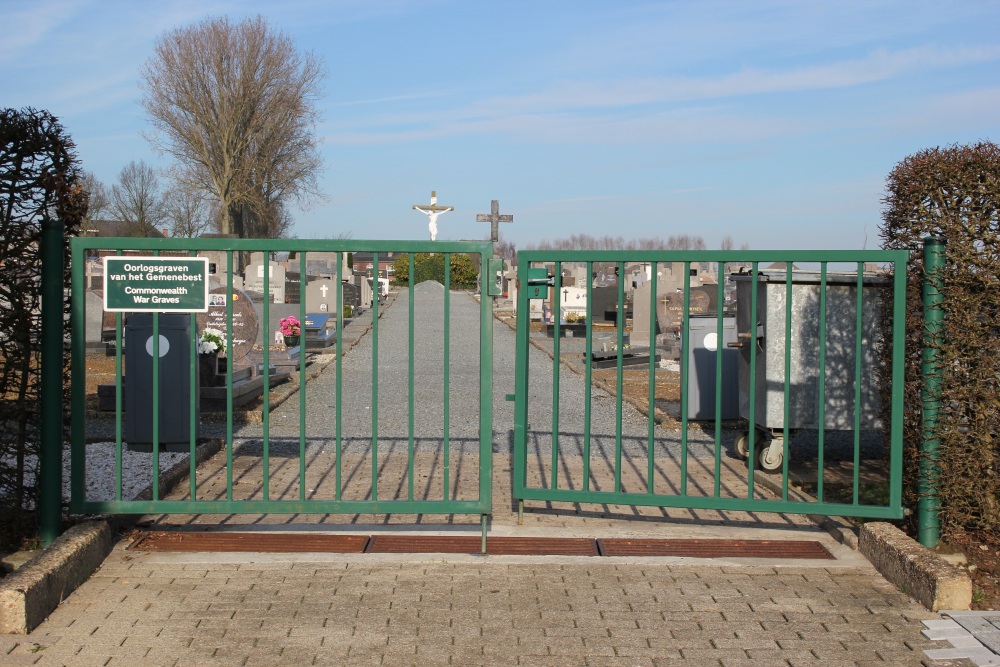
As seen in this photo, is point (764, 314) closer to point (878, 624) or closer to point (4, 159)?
point (878, 624)

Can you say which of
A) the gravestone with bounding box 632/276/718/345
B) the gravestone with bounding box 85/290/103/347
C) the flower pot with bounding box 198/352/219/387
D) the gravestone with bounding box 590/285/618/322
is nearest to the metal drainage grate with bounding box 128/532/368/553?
the flower pot with bounding box 198/352/219/387

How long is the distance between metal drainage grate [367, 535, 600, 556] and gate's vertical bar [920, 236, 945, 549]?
160 centimetres

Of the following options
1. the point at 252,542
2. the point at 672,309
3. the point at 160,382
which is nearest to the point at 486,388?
the point at 252,542

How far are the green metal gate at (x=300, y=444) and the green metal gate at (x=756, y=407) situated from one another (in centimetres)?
41

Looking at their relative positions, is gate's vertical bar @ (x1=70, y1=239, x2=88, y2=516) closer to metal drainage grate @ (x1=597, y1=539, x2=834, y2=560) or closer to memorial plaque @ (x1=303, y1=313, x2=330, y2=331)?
metal drainage grate @ (x1=597, y1=539, x2=834, y2=560)

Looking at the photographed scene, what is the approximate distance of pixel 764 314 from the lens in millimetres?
6832

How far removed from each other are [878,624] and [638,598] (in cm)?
98

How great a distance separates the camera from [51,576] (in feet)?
13.4

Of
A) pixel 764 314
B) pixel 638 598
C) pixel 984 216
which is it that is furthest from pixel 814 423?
pixel 638 598

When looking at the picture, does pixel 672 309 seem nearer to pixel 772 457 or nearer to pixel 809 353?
pixel 772 457

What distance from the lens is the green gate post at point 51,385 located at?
15.5 feet

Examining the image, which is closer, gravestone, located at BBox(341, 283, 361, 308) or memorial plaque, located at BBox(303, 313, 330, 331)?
memorial plaque, located at BBox(303, 313, 330, 331)

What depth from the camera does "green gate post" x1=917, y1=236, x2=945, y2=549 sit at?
4.68m

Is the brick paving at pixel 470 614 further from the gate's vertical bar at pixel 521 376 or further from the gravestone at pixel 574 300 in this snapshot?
the gravestone at pixel 574 300
